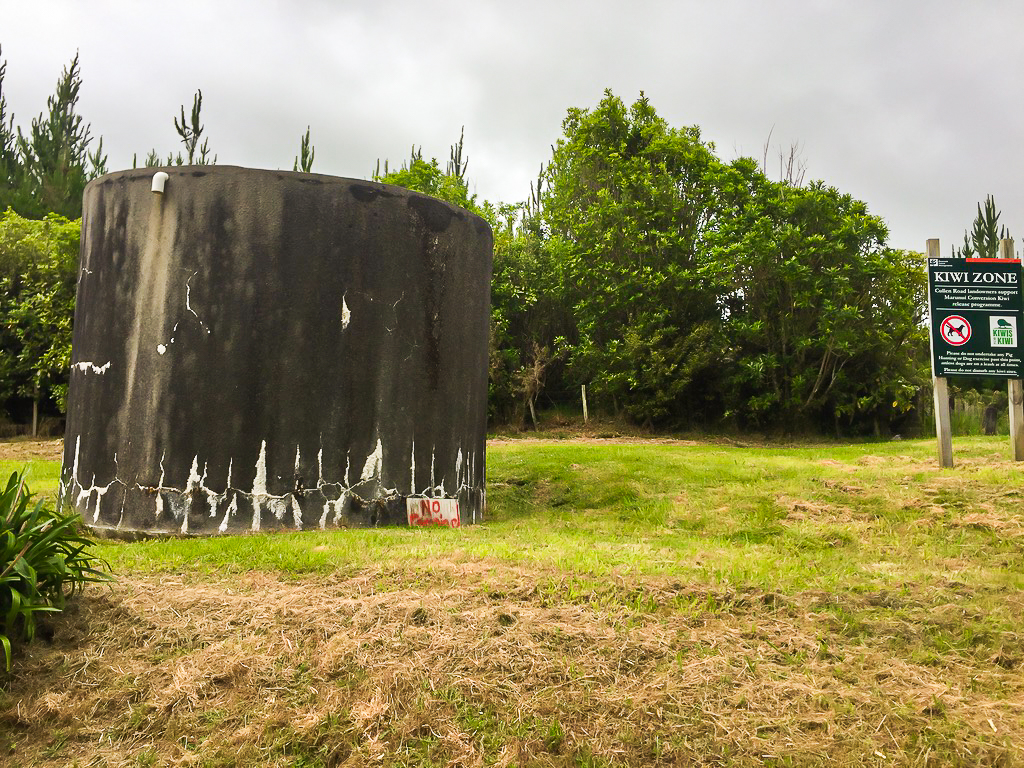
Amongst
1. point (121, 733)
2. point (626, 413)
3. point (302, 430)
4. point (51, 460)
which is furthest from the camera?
point (626, 413)

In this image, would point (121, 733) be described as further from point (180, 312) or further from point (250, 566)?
point (180, 312)

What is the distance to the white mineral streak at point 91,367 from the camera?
7.93 m

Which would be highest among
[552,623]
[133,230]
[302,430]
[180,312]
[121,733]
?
[133,230]

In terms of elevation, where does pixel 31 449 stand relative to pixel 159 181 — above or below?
below

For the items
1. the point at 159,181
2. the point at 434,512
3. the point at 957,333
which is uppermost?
the point at 159,181

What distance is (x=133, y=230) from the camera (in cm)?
798

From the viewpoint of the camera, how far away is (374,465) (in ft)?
25.8

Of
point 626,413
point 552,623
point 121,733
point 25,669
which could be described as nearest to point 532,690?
point 552,623

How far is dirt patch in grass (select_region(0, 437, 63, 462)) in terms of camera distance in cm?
1631

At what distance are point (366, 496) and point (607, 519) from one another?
259 cm

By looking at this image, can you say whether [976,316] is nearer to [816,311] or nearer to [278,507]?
[278,507]

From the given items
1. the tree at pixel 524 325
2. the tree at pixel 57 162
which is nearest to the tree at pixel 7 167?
the tree at pixel 57 162

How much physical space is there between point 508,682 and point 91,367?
19.3 ft

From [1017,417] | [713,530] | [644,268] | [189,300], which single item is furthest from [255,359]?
[644,268]
